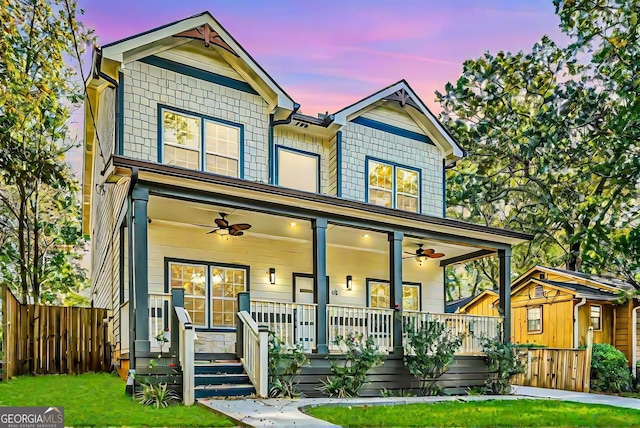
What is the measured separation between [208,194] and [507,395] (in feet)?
22.9

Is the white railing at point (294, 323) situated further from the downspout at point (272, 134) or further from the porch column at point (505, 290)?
the porch column at point (505, 290)

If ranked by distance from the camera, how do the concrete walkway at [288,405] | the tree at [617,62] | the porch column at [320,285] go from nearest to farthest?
the concrete walkway at [288,405] < the porch column at [320,285] < the tree at [617,62]

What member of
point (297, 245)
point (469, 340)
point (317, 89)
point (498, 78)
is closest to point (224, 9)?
point (317, 89)

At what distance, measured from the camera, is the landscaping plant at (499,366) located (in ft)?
37.8

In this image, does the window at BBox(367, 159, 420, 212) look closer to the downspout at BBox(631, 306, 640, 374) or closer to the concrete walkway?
the concrete walkway

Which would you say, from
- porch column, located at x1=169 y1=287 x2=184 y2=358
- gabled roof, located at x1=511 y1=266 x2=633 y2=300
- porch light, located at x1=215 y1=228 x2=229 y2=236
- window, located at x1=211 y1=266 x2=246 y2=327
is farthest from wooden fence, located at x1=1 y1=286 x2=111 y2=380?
gabled roof, located at x1=511 y1=266 x2=633 y2=300

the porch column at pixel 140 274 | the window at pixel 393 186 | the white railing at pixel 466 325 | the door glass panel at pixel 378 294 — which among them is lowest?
the white railing at pixel 466 325

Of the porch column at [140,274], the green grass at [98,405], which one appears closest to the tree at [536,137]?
the porch column at [140,274]

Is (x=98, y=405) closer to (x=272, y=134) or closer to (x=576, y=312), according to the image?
(x=272, y=134)

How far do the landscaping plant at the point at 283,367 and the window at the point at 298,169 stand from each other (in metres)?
4.79

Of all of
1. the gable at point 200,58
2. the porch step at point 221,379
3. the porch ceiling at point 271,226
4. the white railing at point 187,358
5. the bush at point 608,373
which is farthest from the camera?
the bush at point 608,373

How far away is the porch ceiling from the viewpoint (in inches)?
416

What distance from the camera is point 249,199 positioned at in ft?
32.6

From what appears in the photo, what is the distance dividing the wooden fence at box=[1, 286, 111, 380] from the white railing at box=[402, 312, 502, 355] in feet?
22.9
